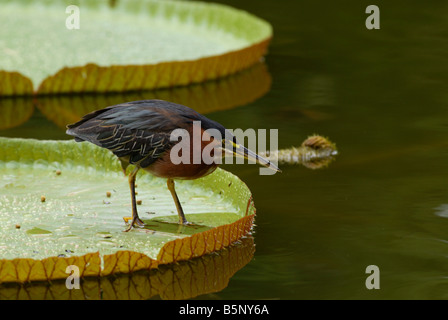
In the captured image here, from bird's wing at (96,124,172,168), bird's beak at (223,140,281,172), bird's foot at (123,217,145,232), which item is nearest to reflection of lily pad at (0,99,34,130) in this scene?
bird's wing at (96,124,172,168)

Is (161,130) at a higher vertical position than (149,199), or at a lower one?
higher

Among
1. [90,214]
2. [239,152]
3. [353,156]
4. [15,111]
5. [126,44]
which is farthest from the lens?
[126,44]

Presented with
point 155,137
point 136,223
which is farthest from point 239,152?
point 136,223

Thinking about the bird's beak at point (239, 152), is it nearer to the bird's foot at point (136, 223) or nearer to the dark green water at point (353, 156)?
the dark green water at point (353, 156)

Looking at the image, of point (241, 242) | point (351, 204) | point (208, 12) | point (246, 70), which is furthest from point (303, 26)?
point (241, 242)

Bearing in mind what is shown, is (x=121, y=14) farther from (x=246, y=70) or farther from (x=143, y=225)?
(x=143, y=225)

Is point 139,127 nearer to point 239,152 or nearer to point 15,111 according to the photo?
→ point 239,152

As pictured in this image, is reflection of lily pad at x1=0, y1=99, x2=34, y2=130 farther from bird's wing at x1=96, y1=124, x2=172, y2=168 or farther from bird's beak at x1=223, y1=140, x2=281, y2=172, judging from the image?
bird's beak at x1=223, y1=140, x2=281, y2=172
